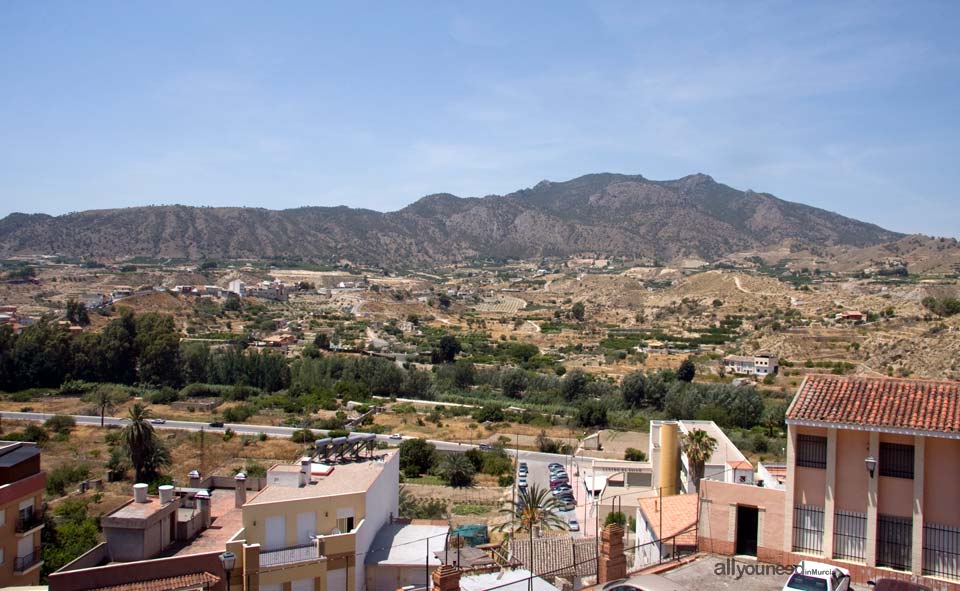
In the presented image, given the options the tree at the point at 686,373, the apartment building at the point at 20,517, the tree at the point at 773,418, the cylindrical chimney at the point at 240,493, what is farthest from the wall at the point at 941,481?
the tree at the point at 686,373

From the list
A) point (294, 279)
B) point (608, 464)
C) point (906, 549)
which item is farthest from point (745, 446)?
point (294, 279)

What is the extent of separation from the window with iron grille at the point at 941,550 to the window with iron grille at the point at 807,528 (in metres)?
1.41

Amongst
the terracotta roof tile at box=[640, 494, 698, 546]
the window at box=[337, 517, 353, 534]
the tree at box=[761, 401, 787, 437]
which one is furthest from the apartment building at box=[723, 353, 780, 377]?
the window at box=[337, 517, 353, 534]

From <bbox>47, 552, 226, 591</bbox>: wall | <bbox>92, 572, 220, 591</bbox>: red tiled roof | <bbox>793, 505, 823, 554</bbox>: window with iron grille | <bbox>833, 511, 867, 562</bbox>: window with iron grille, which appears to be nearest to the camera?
<bbox>833, 511, 867, 562</bbox>: window with iron grille

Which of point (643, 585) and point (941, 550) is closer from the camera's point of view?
point (643, 585)

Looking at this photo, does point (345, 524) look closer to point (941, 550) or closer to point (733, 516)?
point (733, 516)

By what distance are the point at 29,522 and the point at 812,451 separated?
16.8 metres

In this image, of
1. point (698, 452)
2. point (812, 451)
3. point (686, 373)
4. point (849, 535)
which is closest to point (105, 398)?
point (698, 452)

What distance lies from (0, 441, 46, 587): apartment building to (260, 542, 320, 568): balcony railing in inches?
252

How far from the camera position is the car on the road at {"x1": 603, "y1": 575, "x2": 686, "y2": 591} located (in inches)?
382

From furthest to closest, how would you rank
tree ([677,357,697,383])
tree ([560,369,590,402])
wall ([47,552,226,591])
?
tree ([677,357,697,383])
tree ([560,369,590,402])
wall ([47,552,226,591])

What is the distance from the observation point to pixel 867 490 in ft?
37.2

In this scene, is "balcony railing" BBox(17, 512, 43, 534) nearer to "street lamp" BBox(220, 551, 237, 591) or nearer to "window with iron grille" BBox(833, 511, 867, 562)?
"street lamp" BBox(220, 551, 237, 591)

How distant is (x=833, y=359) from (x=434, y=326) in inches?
2115
